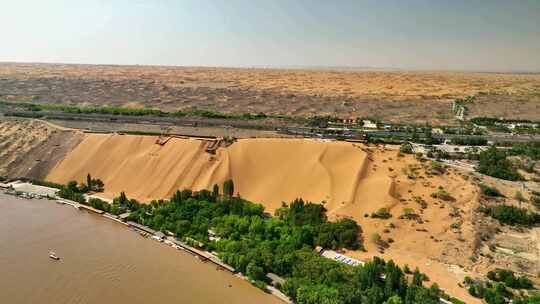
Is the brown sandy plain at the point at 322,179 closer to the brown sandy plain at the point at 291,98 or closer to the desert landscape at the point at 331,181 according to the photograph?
the desert landscape at the point at 331,181

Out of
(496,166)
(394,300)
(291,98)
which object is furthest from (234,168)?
(291,98)

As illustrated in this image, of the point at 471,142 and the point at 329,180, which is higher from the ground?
the point at 471,142

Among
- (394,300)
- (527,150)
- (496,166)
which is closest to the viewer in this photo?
(394,300)

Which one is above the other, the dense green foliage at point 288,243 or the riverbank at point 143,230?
the dense green foliage at point 288,243

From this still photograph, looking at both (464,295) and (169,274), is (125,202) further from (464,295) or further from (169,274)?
(464,295)

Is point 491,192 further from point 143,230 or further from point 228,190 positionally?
point 143,230

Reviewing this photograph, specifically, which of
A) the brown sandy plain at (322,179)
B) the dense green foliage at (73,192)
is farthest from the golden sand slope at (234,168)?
the dense green foliage at (73,192)

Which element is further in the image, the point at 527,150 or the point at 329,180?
the point at 527,150

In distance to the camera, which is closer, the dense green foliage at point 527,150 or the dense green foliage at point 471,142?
the dense green foliage at point 527,150
